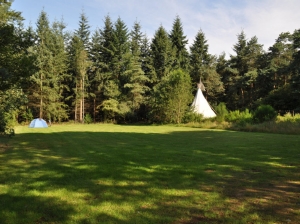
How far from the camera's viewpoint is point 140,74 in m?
34.6

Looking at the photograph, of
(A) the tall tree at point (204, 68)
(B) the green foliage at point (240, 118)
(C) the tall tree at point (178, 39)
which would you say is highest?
(C) the tall tree at point (178, 39)

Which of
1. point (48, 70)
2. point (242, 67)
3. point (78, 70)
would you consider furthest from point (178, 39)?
point (48, 70)

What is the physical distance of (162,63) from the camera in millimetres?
36031

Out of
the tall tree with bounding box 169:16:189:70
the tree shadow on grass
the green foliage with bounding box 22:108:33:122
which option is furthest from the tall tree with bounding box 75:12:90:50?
the tree shadow on grass

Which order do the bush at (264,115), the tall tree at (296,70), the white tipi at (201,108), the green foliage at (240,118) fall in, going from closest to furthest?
the bush at (264,115)
the green foliage at (240,118)
the tall tree at (296,70)
the white tipi at (201,108)

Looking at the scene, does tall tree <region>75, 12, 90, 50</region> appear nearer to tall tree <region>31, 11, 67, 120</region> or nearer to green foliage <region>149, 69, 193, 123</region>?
tall tree <region>31, 11, 67, 120</region>

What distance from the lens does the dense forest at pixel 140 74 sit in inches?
1187

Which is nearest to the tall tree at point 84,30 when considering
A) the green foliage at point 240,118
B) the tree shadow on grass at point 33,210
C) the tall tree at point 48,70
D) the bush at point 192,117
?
the tall tree at point 48,70

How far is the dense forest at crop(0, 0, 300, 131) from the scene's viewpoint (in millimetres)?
30141

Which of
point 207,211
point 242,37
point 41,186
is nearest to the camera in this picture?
point 207,211

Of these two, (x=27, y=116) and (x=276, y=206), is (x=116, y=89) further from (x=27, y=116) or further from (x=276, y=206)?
(x=276, y=206)

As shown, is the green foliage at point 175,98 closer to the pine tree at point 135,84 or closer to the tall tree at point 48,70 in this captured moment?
the pine tree at point 135,84

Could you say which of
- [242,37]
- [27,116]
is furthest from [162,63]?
[27,116]

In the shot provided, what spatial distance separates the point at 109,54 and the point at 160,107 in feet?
41.0
